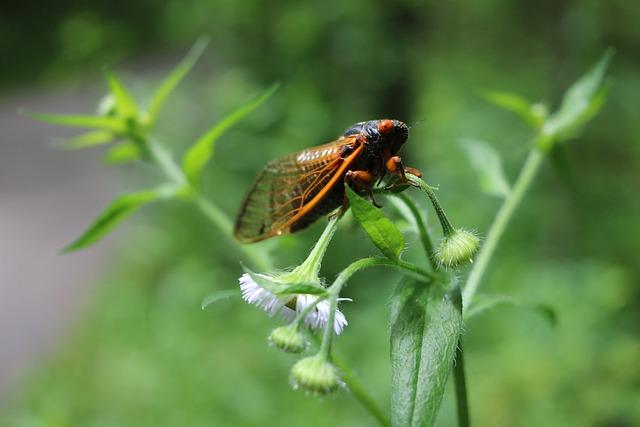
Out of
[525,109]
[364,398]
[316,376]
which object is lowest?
[364,398]

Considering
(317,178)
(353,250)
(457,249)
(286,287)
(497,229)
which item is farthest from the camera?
(353,250)

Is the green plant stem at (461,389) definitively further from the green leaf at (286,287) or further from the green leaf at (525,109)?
the green leaf at (525,109)

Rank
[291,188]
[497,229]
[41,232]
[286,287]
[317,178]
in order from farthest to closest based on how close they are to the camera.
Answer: [41,232] → [497,229] → [291,188] → [317,178] → [286,287]

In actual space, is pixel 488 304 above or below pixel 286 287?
below

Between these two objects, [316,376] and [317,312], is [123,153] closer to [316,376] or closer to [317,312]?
[317,312]

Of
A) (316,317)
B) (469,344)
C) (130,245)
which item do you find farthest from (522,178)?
(130,245)

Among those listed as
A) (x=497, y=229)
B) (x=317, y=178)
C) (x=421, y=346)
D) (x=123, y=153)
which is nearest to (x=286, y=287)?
(x=421, y=346)

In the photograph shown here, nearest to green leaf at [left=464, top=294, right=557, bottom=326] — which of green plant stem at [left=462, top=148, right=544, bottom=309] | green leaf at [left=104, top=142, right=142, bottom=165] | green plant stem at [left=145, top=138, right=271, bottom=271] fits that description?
green plant stem at [left=462, top=148, right=544, bottom=309]

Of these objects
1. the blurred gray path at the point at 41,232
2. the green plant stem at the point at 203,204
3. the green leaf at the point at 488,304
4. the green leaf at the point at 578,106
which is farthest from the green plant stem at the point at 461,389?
the blurred gray path at the point at 41,232
